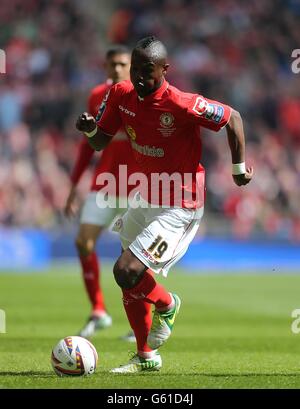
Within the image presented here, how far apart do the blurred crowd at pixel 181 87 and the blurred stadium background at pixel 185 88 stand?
0.03 meters

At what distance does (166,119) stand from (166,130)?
9 centimetres

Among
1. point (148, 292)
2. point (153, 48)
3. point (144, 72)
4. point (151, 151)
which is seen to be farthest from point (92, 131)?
point (148, 292)

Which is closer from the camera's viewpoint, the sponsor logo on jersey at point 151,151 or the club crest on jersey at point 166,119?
the club crest on jersey at point 166,119

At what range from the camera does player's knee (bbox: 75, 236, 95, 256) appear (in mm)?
10609

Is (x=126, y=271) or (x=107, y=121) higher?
(x=107, y=121)

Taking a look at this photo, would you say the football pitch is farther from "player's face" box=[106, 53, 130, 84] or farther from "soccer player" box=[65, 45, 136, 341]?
"player's face" box=[106, 53, 130, 84]

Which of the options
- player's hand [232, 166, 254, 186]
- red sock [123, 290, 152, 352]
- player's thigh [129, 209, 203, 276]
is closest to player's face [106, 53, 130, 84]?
player's thigh [129, 209, 203, 276]

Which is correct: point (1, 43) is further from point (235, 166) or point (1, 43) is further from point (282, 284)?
point (235, 166)

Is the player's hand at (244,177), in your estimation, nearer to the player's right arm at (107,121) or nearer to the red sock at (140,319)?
the player's right arm at (107,121)

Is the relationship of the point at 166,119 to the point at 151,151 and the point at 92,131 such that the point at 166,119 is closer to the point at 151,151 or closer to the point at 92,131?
the point at 151,151

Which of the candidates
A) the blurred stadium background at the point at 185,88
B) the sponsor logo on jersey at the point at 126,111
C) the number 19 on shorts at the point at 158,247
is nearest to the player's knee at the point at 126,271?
the number 19 on shorts at the point at 158,247

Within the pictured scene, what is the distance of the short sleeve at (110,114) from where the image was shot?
780cm

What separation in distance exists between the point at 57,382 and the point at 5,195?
608 inches

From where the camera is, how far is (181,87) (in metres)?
23.8
